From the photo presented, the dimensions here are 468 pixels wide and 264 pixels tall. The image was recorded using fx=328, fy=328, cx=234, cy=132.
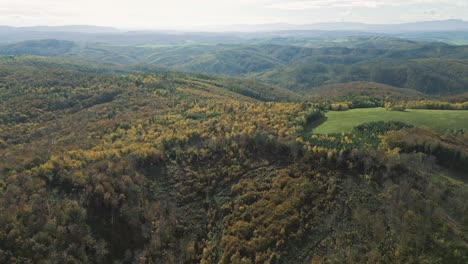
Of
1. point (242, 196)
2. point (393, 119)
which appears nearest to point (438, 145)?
point (393, 119)

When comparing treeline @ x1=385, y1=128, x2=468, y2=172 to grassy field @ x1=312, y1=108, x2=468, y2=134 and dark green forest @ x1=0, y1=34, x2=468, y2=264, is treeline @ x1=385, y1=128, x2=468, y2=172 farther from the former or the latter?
grassy field @ x1=312, y1=108, x2=468, y2=134

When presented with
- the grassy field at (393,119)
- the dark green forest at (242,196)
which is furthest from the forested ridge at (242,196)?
the grassy field at (393,119)

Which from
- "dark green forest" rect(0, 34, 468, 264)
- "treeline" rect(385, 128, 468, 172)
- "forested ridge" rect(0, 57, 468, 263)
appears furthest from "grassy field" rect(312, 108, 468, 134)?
"treeline" rect(385, 128, 468, 172)

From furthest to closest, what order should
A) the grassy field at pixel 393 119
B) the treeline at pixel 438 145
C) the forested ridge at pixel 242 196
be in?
the grassy field at pixel 393 119 → the treeline at pixel 438 145 → the forested ridge at pixel 242 196

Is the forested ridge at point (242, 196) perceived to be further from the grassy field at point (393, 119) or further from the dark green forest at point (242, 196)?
the grassy field at point (393, 119)

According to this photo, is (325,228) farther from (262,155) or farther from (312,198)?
(262,155)

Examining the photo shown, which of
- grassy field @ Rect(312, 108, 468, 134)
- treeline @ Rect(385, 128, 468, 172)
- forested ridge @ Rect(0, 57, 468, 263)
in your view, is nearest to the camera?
forested ridge @ Rect(0, 57, 468, 263)
